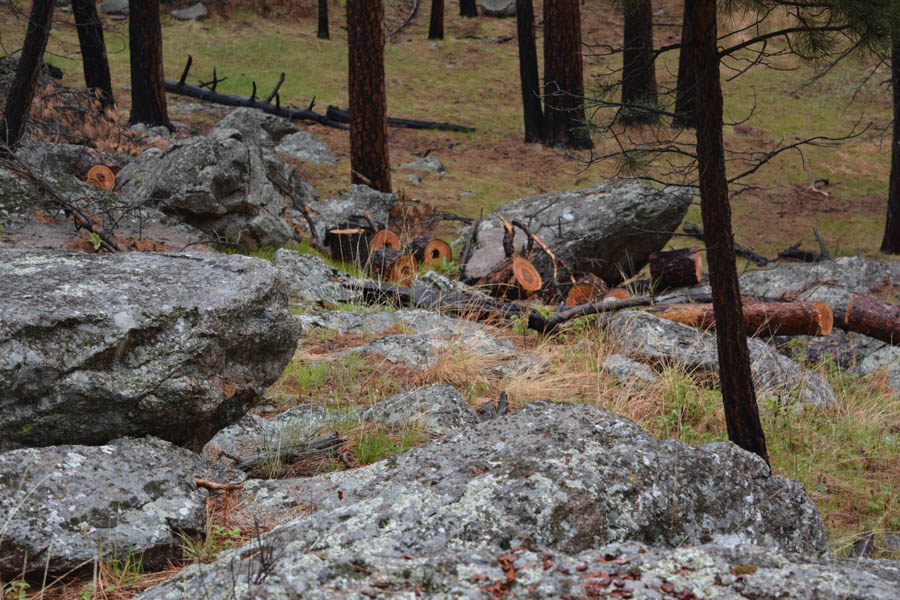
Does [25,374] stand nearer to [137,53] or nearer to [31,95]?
[31,95]

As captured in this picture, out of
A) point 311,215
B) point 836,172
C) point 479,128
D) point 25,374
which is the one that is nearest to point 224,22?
point 479,128

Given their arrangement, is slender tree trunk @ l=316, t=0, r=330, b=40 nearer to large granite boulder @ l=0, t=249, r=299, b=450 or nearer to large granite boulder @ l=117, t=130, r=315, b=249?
large granite boulder @ l=117, t=130, r=315, b=249

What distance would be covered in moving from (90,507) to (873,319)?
683cm

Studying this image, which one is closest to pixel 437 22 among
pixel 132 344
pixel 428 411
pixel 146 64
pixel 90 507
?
pixel 146 64

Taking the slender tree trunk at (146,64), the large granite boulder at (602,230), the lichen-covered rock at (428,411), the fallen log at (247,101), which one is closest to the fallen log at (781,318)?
the large granite boulder at (602,230)

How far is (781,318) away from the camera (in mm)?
6676

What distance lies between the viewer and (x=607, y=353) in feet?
19.4

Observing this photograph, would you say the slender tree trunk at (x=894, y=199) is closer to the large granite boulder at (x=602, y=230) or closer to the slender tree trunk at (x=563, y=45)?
the large granite boulder at (x=602, y=230)

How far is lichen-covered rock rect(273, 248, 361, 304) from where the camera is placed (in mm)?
7195

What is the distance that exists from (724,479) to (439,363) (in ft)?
8.68

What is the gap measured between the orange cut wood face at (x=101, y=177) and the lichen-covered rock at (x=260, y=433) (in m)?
6.94

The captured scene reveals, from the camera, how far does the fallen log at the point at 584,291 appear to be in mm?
8078

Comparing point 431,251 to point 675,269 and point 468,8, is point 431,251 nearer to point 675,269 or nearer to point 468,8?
point 675,269

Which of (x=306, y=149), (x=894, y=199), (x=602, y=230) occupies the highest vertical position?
(x=306, y=149)
